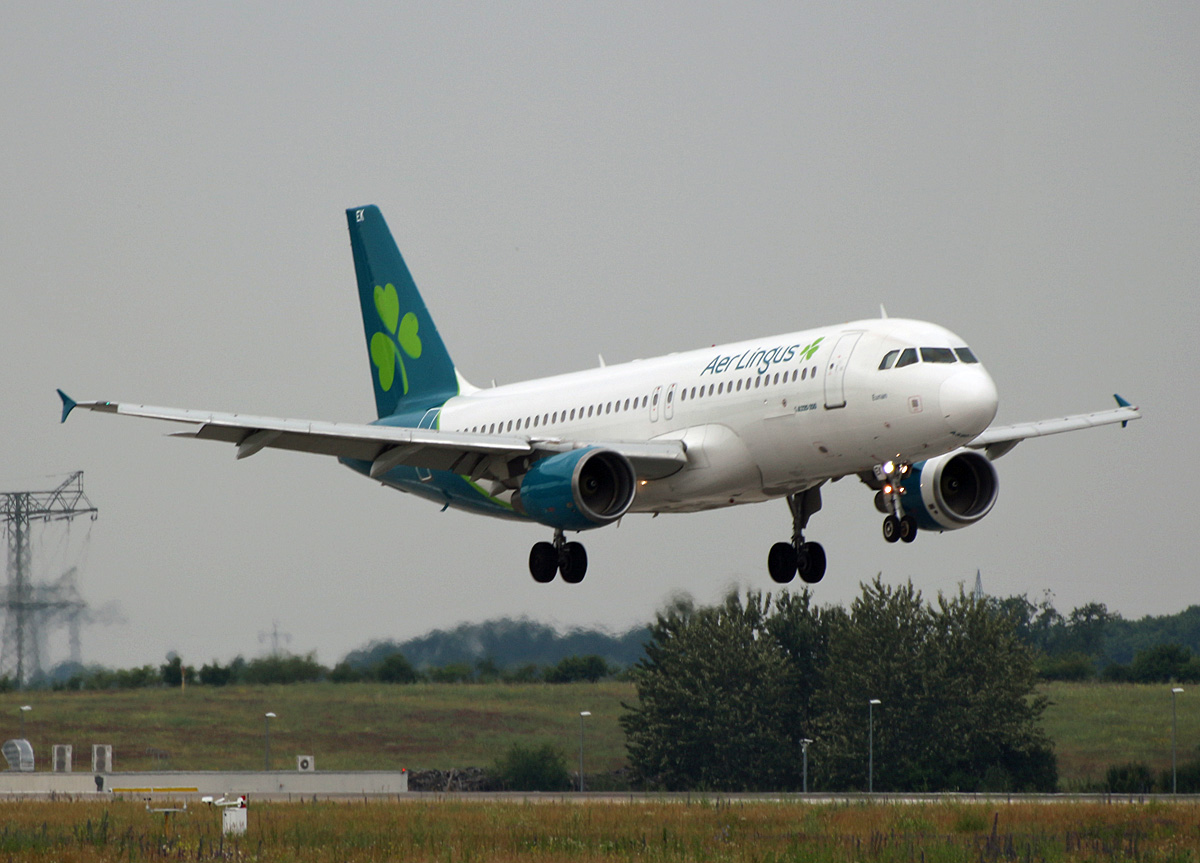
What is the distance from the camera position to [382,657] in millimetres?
92812

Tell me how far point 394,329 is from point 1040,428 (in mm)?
20424

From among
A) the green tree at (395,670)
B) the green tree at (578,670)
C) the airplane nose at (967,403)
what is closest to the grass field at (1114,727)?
the green tree at (578,670)

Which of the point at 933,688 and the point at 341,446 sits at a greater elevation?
the point at 341,446

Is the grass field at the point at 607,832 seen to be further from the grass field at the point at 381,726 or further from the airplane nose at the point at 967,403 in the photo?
the grass field at the point at 381,726

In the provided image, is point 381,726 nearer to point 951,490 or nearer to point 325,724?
point 325,724

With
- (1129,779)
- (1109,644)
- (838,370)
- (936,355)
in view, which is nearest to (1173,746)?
(1129,779)

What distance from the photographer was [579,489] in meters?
39.5

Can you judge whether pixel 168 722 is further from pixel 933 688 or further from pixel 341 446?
pixel 341 446

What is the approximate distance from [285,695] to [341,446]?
161 feet

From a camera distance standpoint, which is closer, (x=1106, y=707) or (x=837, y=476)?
(x=837, y=476)

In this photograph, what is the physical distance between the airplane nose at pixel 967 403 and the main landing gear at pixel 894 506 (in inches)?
90.0

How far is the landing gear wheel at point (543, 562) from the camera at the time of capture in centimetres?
4297

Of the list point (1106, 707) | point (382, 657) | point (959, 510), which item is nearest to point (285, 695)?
point (382, 657)

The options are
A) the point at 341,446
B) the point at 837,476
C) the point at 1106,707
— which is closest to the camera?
the point at 837,476
